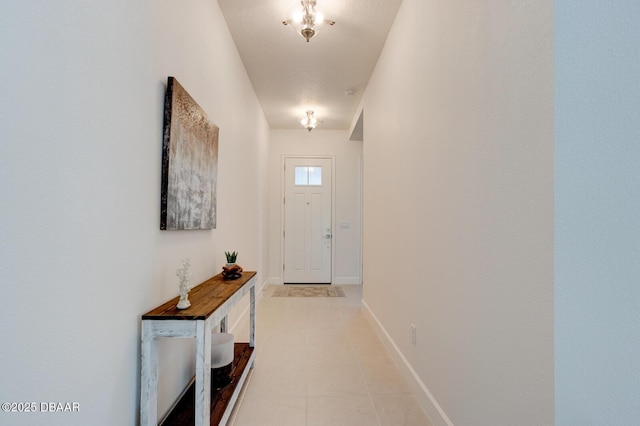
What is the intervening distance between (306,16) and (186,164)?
1.46 metres

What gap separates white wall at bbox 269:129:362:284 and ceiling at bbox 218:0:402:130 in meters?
1.00

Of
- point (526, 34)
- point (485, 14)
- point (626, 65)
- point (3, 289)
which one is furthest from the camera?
point (485, 14)

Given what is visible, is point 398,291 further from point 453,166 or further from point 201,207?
point 201,207

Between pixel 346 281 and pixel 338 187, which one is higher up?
pixel 338 187

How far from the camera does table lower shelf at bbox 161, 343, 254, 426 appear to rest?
1467 millimetres

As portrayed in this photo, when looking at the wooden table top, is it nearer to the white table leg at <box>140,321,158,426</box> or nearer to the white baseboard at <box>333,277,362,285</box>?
the white table leg at <box>140,321,158,426</box>

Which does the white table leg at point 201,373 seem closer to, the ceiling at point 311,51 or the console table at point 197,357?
the console table at point 197,357

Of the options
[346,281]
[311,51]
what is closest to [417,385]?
[311,51]

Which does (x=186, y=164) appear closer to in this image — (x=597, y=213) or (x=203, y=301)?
(x=203, y=301)

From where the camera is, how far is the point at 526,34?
97 cm

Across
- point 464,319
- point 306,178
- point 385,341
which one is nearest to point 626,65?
point 464,319

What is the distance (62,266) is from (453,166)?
1536 millimetres

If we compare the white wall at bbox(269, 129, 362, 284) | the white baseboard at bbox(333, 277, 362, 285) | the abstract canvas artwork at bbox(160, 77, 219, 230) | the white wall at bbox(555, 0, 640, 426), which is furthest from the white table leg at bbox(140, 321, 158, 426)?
the white baseboard at bbox(333, 277, 362, 285)

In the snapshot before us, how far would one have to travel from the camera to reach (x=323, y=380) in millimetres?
2154
